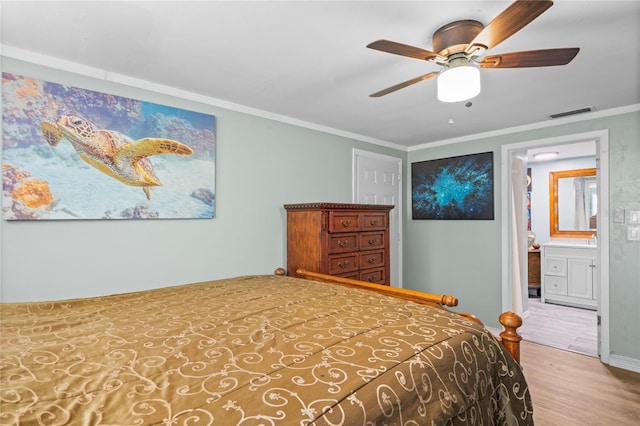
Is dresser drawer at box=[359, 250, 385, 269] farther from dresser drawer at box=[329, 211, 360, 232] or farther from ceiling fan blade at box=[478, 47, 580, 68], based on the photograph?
ceiling fan blade at box=[478, 47, 580, 68]

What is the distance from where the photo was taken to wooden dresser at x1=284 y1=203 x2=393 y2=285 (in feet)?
9.57

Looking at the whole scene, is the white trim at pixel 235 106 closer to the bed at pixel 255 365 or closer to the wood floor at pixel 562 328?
Result: the bed at pixel 255 365

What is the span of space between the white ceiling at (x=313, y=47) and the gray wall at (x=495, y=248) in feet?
1.32

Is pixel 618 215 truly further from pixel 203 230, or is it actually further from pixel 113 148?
pixel 113 148

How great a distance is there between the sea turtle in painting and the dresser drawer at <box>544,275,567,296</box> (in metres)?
5.64

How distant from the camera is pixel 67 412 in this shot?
775mm

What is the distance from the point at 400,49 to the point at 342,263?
1907mm

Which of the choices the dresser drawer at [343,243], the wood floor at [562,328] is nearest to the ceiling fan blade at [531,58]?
the dresser drawer at [343,243]

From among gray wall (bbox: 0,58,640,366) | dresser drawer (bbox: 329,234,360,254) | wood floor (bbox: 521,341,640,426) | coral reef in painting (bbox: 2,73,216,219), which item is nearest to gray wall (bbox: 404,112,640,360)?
gray wall (bbox: 0,58,640,366)

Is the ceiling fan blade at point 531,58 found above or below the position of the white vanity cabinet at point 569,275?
above

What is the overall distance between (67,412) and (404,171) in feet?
14.7

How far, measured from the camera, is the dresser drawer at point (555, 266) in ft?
16.6

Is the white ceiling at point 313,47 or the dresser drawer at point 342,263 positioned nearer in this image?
the white ceiling at point 313,47

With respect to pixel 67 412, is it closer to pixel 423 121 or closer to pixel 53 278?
pixel 53 278
